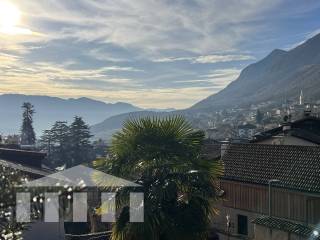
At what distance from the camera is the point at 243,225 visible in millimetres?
24094

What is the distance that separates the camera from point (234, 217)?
973 inches

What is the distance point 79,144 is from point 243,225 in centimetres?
7683

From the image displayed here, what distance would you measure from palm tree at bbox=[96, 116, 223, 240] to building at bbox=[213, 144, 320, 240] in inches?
357

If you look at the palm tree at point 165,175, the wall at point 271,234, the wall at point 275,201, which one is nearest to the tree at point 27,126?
the wall at point 275,201

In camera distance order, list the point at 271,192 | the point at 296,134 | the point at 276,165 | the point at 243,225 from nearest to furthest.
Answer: the point at 271,192 → the point at 276,165 → the point at 243,225 → the point at 296,134

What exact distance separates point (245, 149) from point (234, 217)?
4173 millimetres

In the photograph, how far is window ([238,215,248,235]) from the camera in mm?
23859

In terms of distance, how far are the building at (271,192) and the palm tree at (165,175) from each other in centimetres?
907

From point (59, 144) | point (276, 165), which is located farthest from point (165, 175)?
point (59, 144)

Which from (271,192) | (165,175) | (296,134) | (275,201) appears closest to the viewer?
(165,175)

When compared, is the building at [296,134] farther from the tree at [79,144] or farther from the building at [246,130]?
the building at [246,130]

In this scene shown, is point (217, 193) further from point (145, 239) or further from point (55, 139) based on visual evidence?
point (55, 139)

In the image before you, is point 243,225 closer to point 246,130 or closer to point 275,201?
point 275,201

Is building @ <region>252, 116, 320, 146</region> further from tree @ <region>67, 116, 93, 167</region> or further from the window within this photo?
tree @ <region>67, 116, 93, 167</region>
